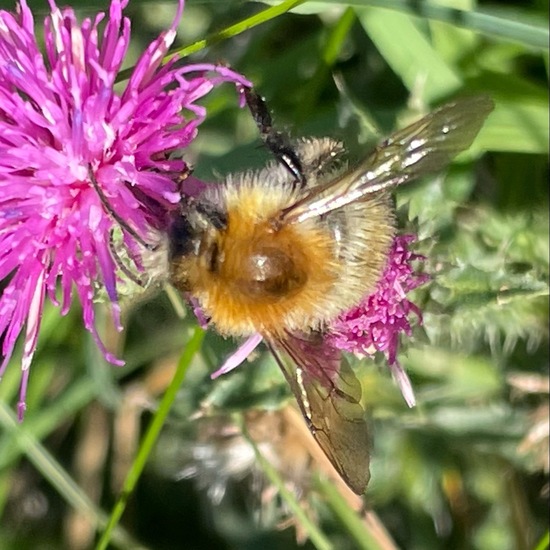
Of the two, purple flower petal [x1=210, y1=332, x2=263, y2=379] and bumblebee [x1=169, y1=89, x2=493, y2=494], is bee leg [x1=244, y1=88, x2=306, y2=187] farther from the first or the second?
purple flower petal [x1=210, y1=332, x2=263, y2=379]

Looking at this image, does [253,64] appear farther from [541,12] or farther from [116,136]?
[116,136]

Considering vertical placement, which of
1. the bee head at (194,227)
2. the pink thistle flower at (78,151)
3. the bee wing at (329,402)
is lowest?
the bee wing at (329,402)

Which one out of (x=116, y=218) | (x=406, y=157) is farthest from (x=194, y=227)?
(x=406, y=157)

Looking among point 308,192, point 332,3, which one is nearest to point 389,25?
point 332,3

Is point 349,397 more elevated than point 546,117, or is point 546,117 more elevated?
point 349,397

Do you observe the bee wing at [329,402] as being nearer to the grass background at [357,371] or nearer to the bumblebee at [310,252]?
the bumblebee at [310,252]

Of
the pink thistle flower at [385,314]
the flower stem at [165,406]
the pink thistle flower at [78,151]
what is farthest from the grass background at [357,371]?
the pink thistle flower at [78,151]
